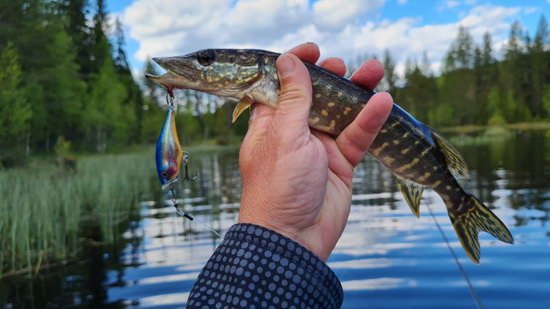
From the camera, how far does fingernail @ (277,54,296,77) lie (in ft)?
10.4

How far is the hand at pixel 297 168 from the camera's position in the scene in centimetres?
270

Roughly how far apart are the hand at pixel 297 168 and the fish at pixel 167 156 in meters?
0.37

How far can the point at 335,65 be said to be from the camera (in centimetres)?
386

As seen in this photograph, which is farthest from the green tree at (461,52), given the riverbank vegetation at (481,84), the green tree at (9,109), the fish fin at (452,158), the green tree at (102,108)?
the fish fin at (452,158)

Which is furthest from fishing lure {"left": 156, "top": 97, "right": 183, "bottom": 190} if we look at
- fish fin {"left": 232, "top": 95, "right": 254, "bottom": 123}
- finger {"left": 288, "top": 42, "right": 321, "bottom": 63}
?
finger {"left": 288, "top": 42, "right": 321, "bottom": 63}

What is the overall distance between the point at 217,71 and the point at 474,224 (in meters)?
1.97

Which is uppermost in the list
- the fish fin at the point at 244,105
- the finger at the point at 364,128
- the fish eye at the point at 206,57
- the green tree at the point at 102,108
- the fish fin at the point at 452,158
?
the green tree at the point at 102,108

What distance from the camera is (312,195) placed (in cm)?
284

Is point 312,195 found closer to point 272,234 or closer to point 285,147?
point 285,147

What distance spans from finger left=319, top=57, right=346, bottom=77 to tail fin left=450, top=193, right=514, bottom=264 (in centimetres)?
121

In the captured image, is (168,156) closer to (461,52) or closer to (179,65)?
(179,65)

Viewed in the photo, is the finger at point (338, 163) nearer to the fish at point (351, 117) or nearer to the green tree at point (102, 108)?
the fish at point (351, 117)

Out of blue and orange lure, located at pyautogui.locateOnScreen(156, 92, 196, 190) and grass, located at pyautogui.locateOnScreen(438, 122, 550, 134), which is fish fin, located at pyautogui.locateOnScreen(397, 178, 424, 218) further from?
grass, located at pyautogui.locateOnScreen(438, 122, 550, 134)

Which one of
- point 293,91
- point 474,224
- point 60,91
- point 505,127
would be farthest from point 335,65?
point 505,127
